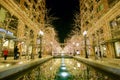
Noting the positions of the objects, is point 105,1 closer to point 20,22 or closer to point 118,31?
point 118,31

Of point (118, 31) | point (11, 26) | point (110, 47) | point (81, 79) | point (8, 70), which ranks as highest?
point (11, 26)

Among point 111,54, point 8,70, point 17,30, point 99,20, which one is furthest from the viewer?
point 99,20

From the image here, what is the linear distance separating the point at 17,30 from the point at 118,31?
57.5 feet

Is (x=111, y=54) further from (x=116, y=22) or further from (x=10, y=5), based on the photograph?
(x=10, y=5)

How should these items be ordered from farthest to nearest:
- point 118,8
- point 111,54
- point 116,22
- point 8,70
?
point 111,54
point 116,22
point 118,8
point 8,70

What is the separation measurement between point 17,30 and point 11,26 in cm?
191

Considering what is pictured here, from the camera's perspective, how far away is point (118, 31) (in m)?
21.0

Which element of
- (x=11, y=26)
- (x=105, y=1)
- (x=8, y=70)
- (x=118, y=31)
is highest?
(x=105, y=1)

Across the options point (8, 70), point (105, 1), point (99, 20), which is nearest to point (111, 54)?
point (99, 20)

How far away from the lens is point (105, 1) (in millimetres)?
25984

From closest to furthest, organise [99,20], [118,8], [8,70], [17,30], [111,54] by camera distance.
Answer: [8,70], [118,8], [111,54], [17,30], [99,20]

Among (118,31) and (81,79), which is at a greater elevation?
(118,31)

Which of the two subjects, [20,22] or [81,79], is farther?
[20,22]

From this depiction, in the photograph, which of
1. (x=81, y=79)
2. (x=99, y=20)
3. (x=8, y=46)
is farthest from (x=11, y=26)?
(x=81, y=79)
